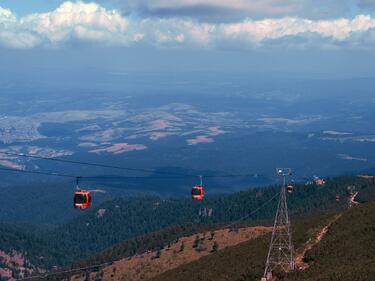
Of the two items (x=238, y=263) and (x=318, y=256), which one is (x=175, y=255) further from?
(x=318, y=256)

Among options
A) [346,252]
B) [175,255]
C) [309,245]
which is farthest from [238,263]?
[175,255]

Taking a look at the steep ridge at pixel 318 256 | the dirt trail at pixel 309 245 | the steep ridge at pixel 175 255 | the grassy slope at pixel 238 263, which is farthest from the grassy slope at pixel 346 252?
the steep ridge at pixel 175 255

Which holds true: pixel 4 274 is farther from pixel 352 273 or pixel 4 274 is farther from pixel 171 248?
pixel 352 273

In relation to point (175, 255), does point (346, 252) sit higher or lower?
higher

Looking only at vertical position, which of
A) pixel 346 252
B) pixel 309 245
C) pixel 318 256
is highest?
pixel 346 252

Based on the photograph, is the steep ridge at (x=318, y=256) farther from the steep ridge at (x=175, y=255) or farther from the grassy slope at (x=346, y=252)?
the steep ridge at (x=175, y=255)

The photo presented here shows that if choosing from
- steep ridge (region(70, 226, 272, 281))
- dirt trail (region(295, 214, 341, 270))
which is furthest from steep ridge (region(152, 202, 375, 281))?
steep ridge (region(70, 226, 272, 281))

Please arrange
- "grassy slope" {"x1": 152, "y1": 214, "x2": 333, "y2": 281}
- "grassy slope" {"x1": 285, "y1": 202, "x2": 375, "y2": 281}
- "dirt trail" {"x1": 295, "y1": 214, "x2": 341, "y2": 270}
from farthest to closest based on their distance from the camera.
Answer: "grassy slope" {"x1": 152, "y1": 214, "x2": 333, "y2": 281}
"dirt trail" {"x1": 295, "y1": 214, "x2": 341, "y2": 270}
"grassy slope" {"x1": 285, "y1": 202, "x2": 375, "y2": 281}

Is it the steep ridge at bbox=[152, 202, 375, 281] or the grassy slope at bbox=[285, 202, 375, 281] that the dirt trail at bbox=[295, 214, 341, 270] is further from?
the grassy slope at bbox=[285, 202, 375, 281]
